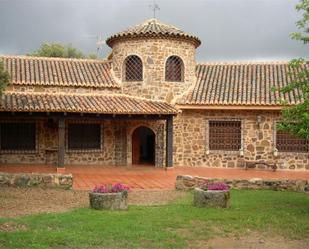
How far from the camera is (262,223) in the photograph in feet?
32.3

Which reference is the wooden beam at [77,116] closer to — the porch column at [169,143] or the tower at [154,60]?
the porch column at [169,143]

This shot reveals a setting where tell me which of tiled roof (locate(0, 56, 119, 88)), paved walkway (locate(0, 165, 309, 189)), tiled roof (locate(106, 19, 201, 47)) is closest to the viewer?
paved walkway (locate(0, 165, 309, 189))

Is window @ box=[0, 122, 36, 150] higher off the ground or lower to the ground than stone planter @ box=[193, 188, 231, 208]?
higher

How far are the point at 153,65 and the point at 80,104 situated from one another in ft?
13.3

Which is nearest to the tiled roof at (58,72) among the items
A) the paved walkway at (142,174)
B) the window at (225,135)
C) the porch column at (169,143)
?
the porch column at (169,143)

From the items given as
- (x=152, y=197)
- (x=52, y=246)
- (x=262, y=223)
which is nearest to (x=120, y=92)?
(x=152, y=197)

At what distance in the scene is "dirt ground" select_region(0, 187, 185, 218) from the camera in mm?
10773

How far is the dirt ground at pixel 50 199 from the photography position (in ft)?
35.3

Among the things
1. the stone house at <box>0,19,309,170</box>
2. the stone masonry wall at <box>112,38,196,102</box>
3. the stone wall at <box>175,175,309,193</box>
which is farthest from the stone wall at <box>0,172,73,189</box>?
the stone masonry wall at <box>112,38,196,102</box>

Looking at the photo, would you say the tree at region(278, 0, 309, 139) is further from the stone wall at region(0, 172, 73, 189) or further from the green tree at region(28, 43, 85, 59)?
the green tree at region(28, 43, 85, 59)

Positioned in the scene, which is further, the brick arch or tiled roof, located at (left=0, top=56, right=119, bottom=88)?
the brick arch

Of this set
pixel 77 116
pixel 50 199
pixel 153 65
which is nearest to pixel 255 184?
pixel 50 199

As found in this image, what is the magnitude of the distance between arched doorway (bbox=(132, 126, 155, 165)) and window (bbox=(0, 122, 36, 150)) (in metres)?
4.46

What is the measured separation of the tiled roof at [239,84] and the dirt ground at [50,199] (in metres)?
7.77
